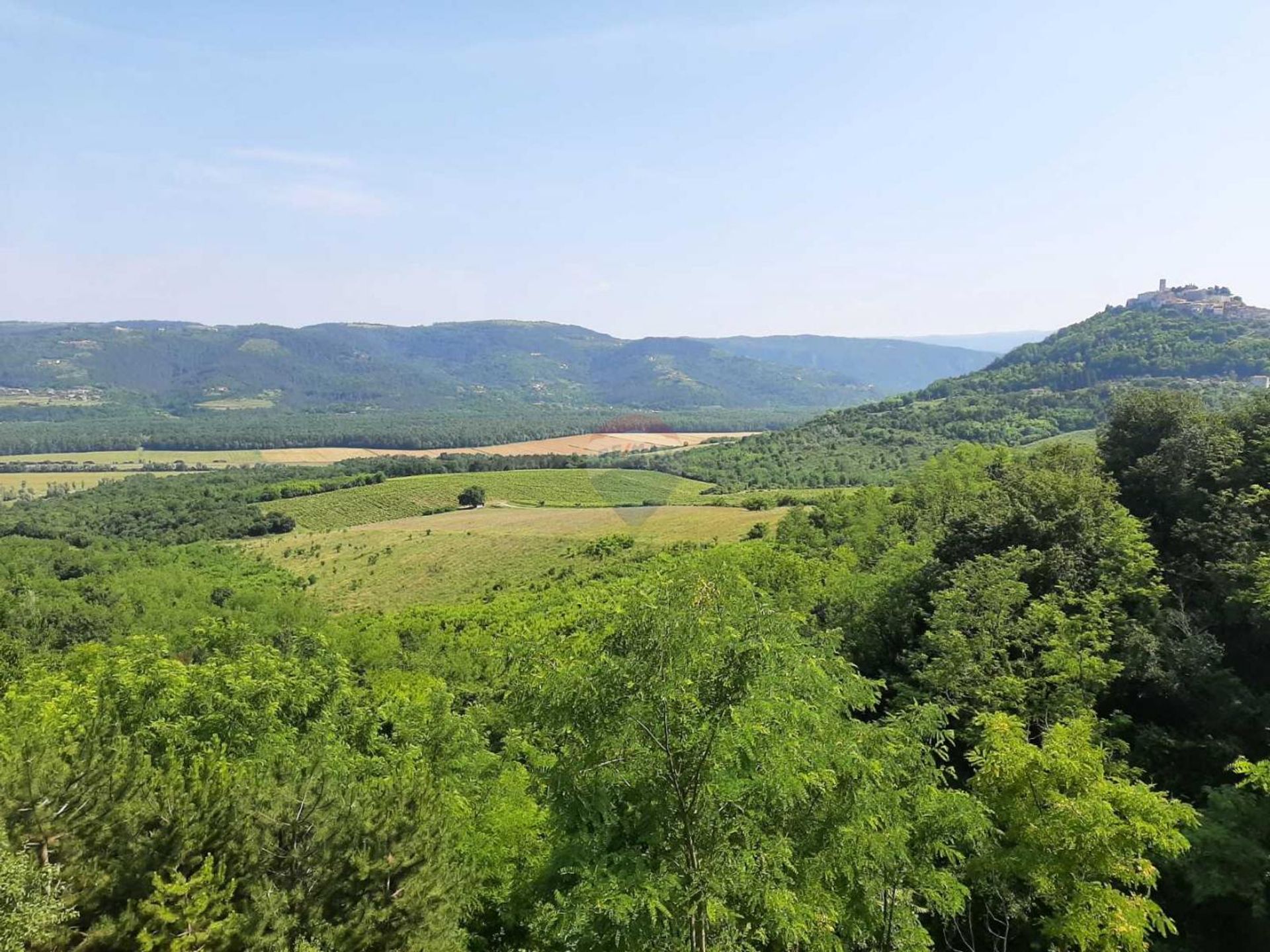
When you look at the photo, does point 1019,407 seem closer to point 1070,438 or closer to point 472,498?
point 1070,438

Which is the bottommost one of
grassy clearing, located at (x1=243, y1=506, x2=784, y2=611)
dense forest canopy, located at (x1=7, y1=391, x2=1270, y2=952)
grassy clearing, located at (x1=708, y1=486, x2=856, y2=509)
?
grassy clearing, located at (x1=243, y1=506, x2=784, y2=611)

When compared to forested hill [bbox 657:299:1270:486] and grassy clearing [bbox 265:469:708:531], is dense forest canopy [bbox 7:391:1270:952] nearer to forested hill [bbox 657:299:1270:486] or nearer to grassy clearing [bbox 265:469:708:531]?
grassy clearing [bbox 265:469:708:531]

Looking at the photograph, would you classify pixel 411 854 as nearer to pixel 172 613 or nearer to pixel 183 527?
pixel 172 613

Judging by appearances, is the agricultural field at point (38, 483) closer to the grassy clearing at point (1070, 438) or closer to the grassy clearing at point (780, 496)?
the grassy clearing at point (780, 496)

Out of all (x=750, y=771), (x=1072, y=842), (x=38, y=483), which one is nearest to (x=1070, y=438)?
(x=1072, y=842)

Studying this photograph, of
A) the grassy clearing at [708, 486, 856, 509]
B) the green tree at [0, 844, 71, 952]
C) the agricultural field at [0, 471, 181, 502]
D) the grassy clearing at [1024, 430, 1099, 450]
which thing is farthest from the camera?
the agricultural field at [0, 471, 181, 502]

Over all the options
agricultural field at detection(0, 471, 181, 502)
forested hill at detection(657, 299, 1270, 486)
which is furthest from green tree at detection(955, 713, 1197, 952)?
agricultural field at detection(0, 471, 181, 502)
